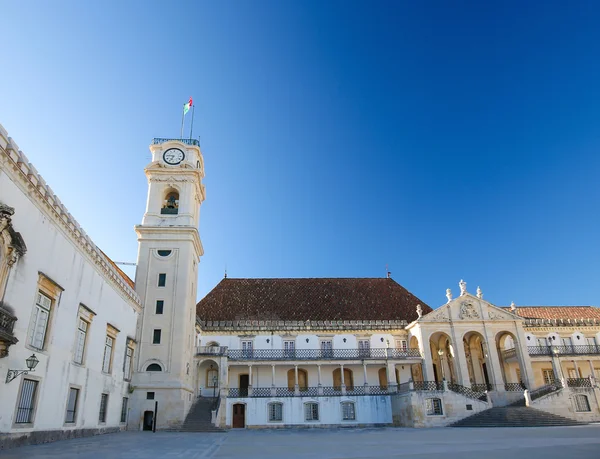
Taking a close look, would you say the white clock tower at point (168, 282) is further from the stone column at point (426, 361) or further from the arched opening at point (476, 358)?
the arched opening at point (476, 358)

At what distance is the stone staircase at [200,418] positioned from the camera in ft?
85.3

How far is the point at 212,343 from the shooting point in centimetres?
3522

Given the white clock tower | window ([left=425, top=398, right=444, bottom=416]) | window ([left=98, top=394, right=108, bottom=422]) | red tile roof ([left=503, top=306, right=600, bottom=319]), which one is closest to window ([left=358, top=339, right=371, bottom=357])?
window ([left=425, top=398, right=444, bottom=416])

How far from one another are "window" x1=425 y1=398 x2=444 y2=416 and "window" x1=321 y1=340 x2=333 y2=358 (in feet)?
30.1

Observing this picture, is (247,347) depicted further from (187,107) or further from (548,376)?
(548,376)

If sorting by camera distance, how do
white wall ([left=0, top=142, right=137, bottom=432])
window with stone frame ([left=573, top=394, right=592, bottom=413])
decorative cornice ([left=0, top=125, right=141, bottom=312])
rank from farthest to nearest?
window with stone frame ([left=573, top=394, right=592, bottom=413])
white wall ([left=0, top=142, right=137, bottom=432])
decorative cornice ([left=0, top=125, right=141, bottom=312])

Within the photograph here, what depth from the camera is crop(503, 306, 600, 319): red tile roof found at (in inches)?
1631

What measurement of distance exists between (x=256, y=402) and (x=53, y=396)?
16.8 m

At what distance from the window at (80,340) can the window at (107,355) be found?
273cm

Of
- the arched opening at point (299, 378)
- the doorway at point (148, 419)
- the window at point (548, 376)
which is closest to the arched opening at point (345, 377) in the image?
the arched opening at point (299, 378)

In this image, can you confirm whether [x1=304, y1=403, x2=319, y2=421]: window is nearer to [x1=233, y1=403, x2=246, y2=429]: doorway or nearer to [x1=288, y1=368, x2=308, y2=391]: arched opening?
[x1=288, y1=368, x2=308, y2=391]: arched opening

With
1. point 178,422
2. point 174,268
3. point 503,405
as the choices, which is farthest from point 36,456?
point 503,405

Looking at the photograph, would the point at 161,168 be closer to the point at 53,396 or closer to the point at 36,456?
the point at 53,396

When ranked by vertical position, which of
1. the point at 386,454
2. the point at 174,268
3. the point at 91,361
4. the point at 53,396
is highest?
the point at 174,268
